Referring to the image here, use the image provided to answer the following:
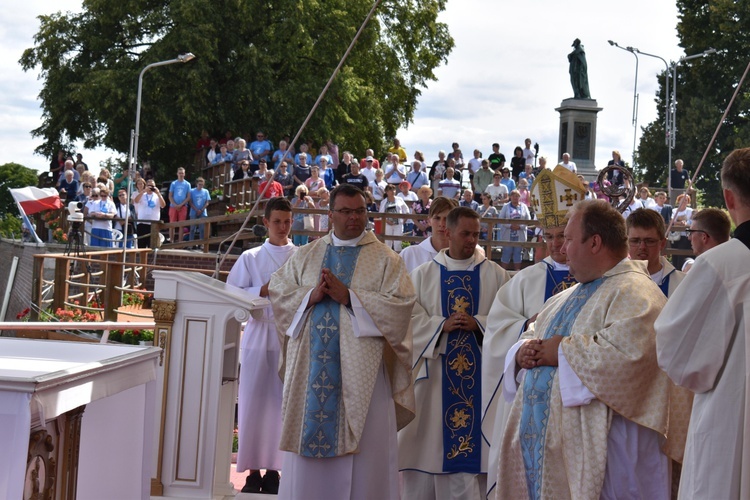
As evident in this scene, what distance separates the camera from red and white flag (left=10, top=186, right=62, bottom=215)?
2130 centimetres

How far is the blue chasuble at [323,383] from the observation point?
5.50 metres

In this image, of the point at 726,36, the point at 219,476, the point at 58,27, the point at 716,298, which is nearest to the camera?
the point at 716,298

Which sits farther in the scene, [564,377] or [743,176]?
[564,377]

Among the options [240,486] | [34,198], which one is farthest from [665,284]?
[34,198]

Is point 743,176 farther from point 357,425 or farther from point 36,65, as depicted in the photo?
point 36,65

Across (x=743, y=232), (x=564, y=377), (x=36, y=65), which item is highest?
(x=36, y=65)

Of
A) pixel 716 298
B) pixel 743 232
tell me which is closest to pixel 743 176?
pixel 743 232

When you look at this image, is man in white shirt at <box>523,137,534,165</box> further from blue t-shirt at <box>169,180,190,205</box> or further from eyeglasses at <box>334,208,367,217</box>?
eyeglasses at <box>334,208,367,217</box>

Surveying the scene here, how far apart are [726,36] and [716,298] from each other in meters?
38.9

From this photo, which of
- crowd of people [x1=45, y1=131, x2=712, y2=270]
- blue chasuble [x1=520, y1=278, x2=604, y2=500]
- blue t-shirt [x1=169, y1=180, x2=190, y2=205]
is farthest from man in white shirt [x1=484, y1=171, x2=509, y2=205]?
blue chasuble [x1=520, y1=278, x2=604, y2=500]

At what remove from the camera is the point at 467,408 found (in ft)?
20.5

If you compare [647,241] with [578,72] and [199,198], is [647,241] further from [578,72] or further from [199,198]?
[578,72]

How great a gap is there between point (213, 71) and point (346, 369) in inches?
1036

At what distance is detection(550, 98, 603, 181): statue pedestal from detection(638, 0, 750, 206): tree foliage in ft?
44.8
